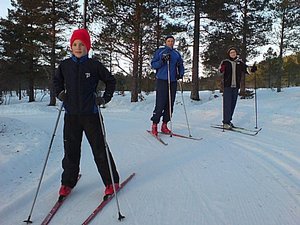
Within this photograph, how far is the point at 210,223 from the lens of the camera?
102 inches

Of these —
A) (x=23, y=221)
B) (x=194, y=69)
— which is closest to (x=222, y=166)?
(x=23, y=221)

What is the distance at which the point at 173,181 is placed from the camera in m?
3.63

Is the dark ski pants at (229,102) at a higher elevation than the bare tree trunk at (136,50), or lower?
lower

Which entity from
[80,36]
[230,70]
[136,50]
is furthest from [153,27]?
[80,36]

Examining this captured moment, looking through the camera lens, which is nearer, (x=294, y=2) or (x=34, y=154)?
(x=34, y=154)

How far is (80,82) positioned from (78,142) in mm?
695

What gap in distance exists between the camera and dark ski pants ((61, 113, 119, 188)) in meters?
3.16

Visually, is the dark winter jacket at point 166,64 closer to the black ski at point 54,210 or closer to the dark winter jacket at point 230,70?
the dark winter jacket at point 230,70

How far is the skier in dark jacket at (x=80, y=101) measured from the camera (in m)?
3.08

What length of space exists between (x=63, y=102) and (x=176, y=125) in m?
5.39

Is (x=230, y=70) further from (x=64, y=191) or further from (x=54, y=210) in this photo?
(x=54, y=210)

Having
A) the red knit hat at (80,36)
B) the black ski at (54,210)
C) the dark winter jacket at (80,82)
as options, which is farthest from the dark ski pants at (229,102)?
the black ski at (54,210)

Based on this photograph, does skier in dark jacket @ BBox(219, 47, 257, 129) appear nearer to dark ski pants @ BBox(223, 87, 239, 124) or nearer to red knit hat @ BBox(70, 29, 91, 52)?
dark ski pants @ BBox(223, 87, 239, 124)

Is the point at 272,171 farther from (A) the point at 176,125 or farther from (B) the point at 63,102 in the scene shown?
(A) the point at 176,125
